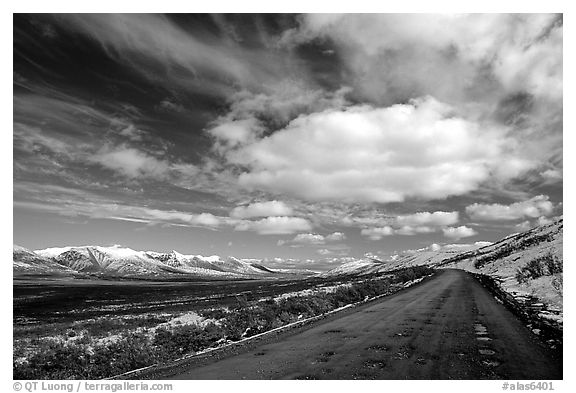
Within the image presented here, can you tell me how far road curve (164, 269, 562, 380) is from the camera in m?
9.73

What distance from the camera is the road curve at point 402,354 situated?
31.9 feet

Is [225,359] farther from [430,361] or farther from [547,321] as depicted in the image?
[547,321]

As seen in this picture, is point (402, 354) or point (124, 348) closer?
point (402, 354)

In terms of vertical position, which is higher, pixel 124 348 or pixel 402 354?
pixel 402 354

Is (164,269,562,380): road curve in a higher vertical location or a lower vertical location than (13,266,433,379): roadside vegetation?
higher

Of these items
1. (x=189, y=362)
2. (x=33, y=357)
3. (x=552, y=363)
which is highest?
(x=552, y=363)

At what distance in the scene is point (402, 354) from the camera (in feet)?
37.1

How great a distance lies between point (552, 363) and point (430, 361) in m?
3.40

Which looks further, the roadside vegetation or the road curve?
the roadside vegetation
